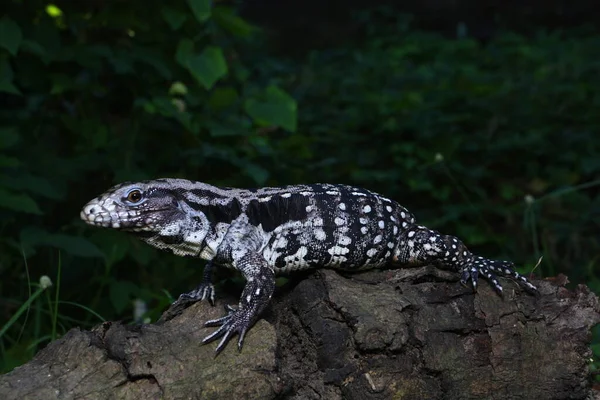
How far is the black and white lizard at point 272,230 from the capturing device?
4.05 meters

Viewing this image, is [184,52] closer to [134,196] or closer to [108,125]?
[108,125]

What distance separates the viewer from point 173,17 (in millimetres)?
6152

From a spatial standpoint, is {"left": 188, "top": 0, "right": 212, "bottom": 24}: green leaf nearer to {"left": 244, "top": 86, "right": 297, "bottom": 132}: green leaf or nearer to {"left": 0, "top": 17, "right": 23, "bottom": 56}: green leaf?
{"left": 244, "top": 86, "right": 297, "bottom": 132}: green leaf

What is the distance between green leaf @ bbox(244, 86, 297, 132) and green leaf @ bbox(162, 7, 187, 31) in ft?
3.15

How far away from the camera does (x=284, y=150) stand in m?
7.68

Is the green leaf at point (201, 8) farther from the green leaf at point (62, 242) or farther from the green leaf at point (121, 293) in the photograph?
the green leaf at point (121, 293)

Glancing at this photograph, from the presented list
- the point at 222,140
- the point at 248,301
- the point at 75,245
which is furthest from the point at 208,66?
the point at 248,301

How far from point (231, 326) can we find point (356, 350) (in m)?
0.62

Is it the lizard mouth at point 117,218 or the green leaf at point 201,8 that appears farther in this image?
the green leaf at point 201,8

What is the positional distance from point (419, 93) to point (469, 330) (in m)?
7.22

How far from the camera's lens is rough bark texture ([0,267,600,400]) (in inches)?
137

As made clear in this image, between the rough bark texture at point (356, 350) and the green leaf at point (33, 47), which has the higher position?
the green leaf at point (33, 47)

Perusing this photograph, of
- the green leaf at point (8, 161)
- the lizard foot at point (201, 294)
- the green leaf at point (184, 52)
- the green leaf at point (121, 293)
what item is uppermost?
the green leaf at point (184, 52)

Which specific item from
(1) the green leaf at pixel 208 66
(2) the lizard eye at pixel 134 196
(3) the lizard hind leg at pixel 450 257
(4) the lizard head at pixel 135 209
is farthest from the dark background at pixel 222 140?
(3) the lizard hind leg at pixel 450 257
